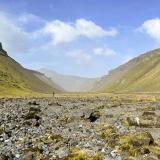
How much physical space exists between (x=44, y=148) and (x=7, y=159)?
13.3 feet

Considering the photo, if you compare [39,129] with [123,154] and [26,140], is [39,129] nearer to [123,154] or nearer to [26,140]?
[26,140]

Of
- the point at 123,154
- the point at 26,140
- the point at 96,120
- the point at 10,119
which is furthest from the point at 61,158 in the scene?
the point at 96,120

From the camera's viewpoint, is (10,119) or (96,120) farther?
(96,120)

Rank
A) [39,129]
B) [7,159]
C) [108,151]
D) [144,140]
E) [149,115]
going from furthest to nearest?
[149,115], [39,129], [144,140], [108,151], [7,159]

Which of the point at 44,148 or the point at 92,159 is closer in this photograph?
the point at 92,159

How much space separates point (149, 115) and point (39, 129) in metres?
16.8

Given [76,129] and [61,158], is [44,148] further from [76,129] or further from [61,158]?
[76,129]

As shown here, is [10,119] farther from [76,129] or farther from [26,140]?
[26,140]

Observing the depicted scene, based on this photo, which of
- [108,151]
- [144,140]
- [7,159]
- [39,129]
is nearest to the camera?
[7,159]

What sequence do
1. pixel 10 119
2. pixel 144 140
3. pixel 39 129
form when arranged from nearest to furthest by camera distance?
→ pixel 144 140 → pixel 39 129 → pixel 10 119

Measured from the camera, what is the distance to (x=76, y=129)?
41125 millimetres

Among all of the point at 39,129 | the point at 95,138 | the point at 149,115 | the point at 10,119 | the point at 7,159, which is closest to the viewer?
the point at 7,159

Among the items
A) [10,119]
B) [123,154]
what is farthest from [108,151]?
[10,119]

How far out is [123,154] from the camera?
92.5ft
